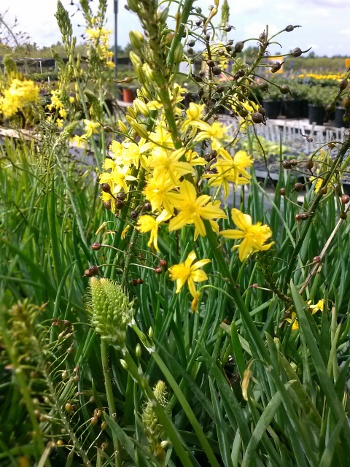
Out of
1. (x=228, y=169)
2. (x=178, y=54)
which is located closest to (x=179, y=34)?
(x=178, y=54)

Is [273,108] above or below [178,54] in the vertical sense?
below

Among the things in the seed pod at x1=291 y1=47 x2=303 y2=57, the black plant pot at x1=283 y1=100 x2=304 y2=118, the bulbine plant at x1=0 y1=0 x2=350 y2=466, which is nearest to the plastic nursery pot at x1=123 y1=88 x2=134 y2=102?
the black plant pot at x1=283 y1=100 x2=304 y2=118

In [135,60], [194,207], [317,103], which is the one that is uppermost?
[135,60]

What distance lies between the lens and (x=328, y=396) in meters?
0.62

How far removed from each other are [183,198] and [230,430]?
16.3 inches

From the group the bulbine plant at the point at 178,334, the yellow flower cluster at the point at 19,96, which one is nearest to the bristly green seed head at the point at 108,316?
the bulbine plant at the point at 178,334

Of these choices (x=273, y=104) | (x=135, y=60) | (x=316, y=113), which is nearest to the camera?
(x=135, y=60)

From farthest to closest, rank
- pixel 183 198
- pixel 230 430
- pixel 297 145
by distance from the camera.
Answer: pixel 297 145, pixel 230 430, pixel 183 198

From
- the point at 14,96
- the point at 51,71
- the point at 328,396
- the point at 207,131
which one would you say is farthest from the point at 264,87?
the point at 51,71

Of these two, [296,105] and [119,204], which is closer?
[119,204]

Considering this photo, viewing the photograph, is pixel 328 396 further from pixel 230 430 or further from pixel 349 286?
pixel 349 286

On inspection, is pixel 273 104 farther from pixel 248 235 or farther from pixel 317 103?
pixel 248 235

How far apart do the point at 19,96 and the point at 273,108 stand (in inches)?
232

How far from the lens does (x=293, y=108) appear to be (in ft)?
24.3
